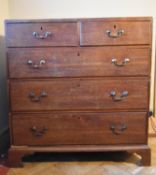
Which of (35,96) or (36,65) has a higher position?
(36,65)

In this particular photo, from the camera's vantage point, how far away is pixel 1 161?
66.9 inches

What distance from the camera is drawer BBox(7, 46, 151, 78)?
1501 millimetres

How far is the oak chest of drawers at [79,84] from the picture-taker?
1483mm

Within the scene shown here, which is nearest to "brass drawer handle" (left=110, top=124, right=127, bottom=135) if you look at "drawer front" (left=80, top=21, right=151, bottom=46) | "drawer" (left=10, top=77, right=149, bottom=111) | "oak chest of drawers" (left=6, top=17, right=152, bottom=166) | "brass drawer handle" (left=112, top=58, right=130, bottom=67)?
"oak chest of drawers" (left=6, top=17, right=152, bottom=166)

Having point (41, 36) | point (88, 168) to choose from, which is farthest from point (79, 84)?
point (88, 168)

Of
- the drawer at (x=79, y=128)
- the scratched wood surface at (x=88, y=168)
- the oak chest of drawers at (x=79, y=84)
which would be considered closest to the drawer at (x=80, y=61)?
the oak chest of drawers at (x=79, y=84)

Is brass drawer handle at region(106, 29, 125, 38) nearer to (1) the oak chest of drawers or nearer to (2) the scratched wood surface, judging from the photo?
(1) the oak chest of drawers

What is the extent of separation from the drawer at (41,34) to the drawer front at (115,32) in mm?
67

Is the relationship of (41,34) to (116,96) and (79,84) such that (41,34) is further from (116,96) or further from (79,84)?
(116,96)

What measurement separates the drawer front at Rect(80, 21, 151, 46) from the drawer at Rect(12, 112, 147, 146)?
42 centimetres

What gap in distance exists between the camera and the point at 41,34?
1.49 m

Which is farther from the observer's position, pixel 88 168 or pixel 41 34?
pixel 88 168

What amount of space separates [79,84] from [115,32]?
357 mm

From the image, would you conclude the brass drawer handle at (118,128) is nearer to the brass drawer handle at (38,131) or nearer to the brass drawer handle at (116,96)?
the brass drawer handle at (116,96)
